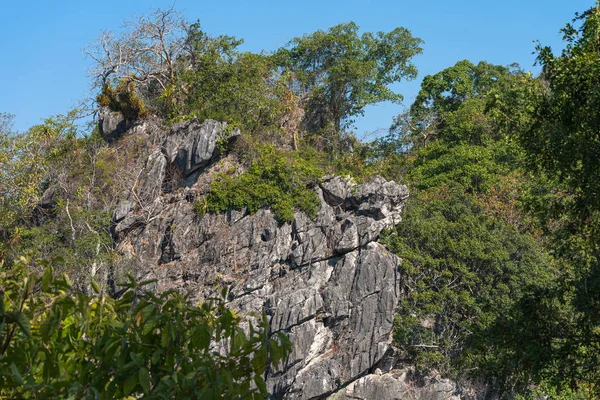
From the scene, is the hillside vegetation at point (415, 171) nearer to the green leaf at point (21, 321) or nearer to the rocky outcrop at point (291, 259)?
the rocky outcrop at point (291, 259)

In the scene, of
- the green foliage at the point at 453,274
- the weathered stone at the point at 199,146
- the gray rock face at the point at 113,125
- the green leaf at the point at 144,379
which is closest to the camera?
the green leaf at the point at 144,379

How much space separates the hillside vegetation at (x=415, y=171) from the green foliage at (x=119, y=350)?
15.2 ft

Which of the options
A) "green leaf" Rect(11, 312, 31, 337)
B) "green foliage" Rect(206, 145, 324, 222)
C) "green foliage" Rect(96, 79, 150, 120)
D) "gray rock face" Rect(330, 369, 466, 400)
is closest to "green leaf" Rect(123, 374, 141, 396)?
"green leaf" Rect(11, 312, 31, 337)

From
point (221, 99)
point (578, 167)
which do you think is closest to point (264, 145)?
point (221, 99)

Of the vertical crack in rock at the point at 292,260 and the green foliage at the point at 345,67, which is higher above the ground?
the green foliage at the point at 345,67

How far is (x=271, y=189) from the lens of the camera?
2014cm

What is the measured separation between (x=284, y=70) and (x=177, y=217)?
26.1 ft

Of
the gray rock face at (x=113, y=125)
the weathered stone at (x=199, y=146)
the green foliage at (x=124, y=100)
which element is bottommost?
the weathered stone at (x=199, y=146)

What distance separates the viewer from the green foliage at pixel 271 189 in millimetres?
19969

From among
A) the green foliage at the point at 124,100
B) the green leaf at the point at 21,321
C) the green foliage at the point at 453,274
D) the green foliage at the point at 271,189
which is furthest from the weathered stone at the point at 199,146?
the green leaf at the point at 21,321

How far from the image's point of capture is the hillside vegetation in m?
7.73

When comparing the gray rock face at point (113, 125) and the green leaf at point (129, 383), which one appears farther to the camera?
the gray rock face at point (113, 125)

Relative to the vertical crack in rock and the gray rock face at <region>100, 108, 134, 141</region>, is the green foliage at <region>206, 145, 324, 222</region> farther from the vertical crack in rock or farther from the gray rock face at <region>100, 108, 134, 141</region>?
the gray rock face at <region>100, 108, 134, 141</region>

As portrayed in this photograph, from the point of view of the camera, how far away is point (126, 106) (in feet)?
76.9
